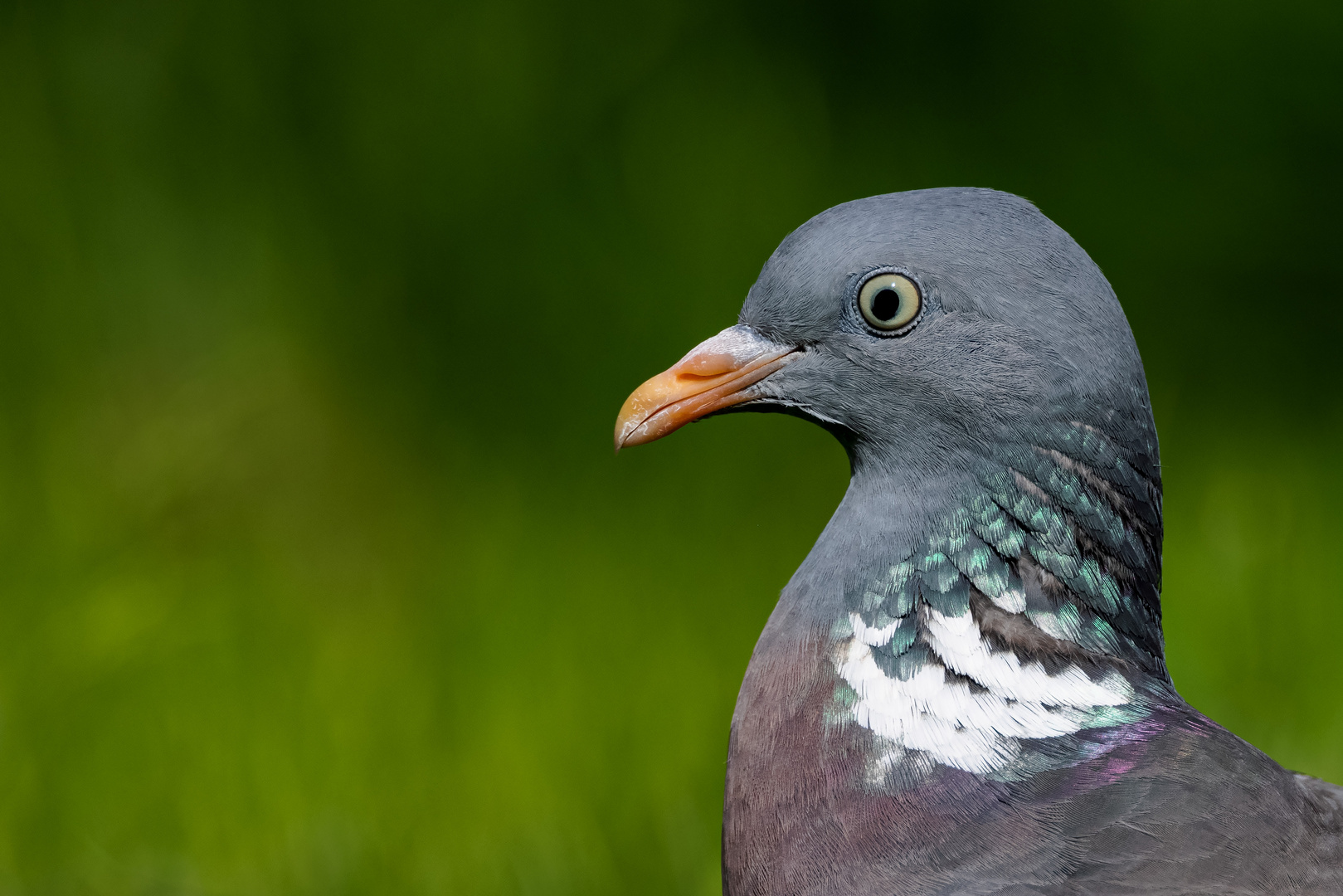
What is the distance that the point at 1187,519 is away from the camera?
3.61 metres

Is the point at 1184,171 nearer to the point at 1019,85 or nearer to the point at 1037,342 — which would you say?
the point at 1019,85

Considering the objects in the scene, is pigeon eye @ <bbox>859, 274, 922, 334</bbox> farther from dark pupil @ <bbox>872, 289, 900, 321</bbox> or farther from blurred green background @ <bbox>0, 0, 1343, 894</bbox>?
blurred green background @ <bbox>0, 0, 1343, 894</bbox>

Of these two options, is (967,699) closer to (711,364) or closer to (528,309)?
(711,364)

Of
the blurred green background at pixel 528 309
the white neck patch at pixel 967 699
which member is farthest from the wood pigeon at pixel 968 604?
the blurred green background at pixel 528 309

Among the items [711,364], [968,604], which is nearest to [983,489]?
[968,604]

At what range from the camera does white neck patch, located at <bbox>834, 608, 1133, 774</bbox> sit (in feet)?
5.25

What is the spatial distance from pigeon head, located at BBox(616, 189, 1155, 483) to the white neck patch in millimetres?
217

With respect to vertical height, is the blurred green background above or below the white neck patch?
above

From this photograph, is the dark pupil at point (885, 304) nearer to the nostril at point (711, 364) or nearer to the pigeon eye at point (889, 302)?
the pigeon eye at point (889, 302)

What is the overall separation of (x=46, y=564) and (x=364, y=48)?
1.52 m

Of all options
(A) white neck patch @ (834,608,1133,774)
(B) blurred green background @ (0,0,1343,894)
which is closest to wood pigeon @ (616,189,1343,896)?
(A) white neck patch @ (834,608,1133,774)

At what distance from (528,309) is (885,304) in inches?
82.8

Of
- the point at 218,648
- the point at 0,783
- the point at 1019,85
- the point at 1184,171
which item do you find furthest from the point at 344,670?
the point at 1184,171

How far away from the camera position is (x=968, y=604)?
1651 mm
